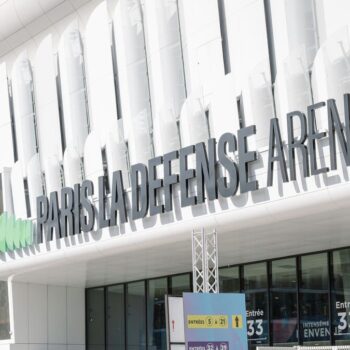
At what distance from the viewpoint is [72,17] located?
87.7 ft

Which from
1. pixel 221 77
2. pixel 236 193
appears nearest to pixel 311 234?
pixel 236 193

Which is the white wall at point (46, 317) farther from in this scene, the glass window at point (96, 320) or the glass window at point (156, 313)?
the glass window at point (156, 313)

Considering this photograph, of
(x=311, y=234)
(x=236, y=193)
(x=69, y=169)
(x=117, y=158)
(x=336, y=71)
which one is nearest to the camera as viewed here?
(x=336, y=71)

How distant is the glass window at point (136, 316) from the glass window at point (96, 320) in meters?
1.28

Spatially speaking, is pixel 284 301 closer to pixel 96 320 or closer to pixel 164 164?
pixel 164 164

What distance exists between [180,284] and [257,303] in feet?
11.6

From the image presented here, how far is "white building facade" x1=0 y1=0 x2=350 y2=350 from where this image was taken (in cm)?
1959

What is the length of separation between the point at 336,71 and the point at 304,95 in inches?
38.9

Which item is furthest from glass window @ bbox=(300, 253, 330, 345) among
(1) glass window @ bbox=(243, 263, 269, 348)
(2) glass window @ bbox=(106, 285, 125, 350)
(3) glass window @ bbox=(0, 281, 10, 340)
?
(3) glass window @ bbox=(0, 281, 10, 340)

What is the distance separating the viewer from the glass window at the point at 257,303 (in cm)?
2603

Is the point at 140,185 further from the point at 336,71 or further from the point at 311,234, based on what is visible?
the point at 336,71

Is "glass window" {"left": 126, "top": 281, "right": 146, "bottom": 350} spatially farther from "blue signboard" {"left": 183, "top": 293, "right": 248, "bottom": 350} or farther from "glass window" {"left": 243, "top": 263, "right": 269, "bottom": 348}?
"blue signboard" {"left": 183, "top": 293, "right": 248, "bottom": 350}

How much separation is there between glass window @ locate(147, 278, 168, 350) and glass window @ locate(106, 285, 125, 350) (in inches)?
59.4

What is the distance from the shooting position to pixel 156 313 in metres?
29.9
